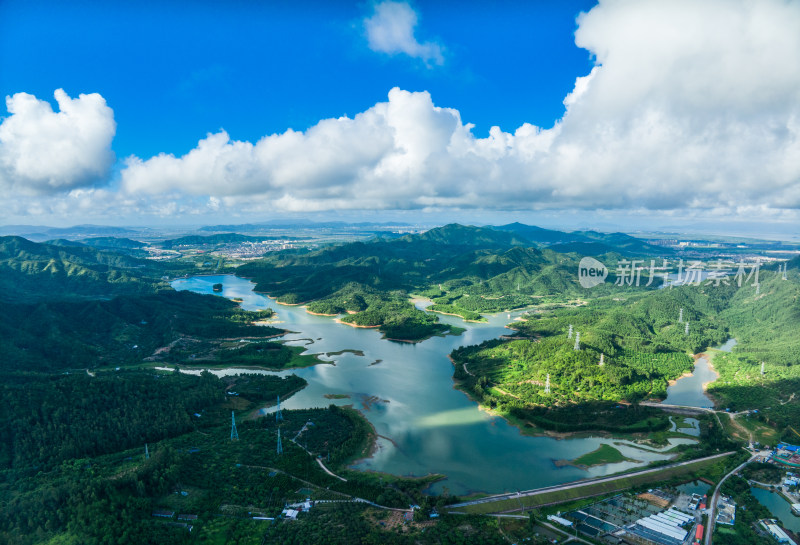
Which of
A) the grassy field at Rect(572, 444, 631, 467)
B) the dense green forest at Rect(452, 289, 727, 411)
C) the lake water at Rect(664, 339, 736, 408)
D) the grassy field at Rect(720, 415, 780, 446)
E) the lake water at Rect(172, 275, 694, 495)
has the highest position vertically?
the dense green forest at Rect(452, 289, 727, 411)

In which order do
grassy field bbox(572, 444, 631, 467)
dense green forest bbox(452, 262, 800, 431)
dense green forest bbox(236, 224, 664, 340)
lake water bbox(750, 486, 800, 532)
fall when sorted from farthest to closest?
dense green forest bbox(236, 224, 664, 340), dense green forest bbox(452, 262, 800, 431), grassy field bbox(572, 444, 631, 467), lake water bbox(750, 486, 800, 532)

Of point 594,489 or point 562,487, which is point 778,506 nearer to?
point 594,489

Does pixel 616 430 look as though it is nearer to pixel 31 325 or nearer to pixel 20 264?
pixel 31 325

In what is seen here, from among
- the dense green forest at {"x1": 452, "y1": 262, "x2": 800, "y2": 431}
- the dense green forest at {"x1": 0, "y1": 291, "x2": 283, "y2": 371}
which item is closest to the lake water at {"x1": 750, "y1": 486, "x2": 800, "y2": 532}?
the dense green forest at {"x1": 452, "y1": 262, "x2": 800, "y2": 431}

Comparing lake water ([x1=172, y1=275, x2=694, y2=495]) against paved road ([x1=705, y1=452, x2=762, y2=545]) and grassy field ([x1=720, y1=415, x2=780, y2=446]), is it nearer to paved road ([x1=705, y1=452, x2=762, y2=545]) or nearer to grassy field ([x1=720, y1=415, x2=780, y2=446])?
paved road ([x1=705, y1=452, x2=762, y2=545])

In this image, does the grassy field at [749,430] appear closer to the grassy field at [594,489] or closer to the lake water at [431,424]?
the lake water at [431,424]

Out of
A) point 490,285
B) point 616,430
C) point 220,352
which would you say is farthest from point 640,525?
point 490,285

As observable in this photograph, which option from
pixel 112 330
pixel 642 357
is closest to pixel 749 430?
pixel 642 357
